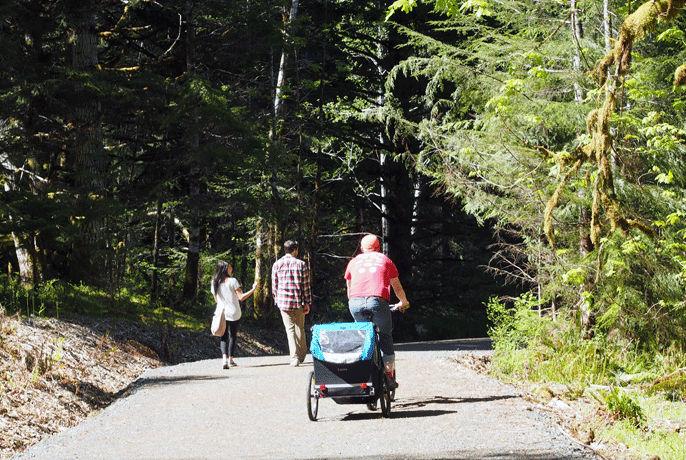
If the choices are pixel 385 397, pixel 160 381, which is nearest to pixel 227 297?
pixel 160 381

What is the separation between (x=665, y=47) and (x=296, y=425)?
29.4 ft

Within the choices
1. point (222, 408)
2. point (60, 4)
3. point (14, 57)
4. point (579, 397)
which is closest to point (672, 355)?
point (579, 397)

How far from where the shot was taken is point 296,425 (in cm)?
756

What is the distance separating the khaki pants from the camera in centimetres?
1189

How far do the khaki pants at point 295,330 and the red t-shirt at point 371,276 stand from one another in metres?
3.90

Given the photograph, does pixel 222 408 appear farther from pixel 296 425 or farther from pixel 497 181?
pixel 497 181

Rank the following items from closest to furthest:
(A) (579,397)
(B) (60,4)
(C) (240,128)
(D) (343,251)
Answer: (A) (579,397), (B) (60,4), (C) (240,128), (D) (343,251)

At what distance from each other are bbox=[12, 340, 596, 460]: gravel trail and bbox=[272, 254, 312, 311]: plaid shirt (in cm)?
153

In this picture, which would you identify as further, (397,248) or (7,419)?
(397,248)

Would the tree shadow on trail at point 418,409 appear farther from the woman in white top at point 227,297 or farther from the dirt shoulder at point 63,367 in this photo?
the woman in white top at point 227,297

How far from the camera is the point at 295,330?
1205cm

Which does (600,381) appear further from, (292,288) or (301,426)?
(292,288)

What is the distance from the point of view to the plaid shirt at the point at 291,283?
11.7 metres

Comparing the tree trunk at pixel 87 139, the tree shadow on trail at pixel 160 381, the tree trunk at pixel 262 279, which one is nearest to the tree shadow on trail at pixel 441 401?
the tree shadow on trail at pixel 160 381
